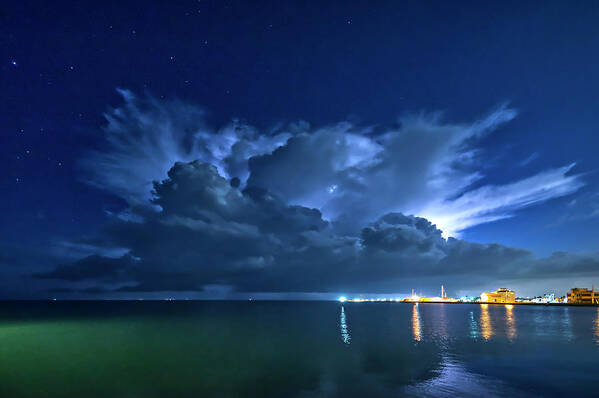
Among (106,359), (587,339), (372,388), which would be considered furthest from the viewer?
(587,339)

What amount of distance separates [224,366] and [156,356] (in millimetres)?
12219

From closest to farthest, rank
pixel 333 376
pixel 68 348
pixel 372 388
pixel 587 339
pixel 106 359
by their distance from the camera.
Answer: pixel 372 388, pixel 333 376, pixel 106 359, pixel 68 348, pixel 587 339

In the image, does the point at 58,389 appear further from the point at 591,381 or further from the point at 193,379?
the point at 591,381

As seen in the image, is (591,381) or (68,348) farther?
(68,348)

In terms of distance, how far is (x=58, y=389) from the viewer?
1150 inches

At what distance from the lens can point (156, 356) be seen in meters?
44.1

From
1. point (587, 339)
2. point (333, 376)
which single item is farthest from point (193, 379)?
point (587, 339)

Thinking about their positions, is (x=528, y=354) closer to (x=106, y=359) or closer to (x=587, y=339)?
(x=587, y=339)

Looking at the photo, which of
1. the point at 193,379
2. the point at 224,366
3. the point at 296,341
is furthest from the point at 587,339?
the point at 193,379

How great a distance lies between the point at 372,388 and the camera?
2831cm

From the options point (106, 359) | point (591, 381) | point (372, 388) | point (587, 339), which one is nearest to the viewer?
point (372, 388)

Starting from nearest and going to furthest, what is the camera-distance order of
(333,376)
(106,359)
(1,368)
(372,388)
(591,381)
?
1. (372,388)
2. (591,381)
3. (333,376)
4. (1,368)
5. (106,359)

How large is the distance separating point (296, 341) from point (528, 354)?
111 ft

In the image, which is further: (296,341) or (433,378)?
(296,341)
